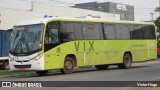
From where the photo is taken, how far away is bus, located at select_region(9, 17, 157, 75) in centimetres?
2300

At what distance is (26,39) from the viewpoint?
2327 cm

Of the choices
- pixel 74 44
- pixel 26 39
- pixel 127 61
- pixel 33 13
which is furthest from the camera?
pixel 33 13

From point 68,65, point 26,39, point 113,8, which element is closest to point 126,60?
point 68,65

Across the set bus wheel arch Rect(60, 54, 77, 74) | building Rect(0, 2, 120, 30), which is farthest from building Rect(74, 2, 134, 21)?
bus wheel arch Rect(60, 54, 77, 74)

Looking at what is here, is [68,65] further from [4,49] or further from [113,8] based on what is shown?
[113,8]

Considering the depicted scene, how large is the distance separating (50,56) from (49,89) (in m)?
7.59

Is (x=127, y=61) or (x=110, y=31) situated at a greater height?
(x=110, y=31)

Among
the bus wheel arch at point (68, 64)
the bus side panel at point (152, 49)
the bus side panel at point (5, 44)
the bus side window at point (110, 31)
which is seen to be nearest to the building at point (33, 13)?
the bus side panel at point (5, 44)

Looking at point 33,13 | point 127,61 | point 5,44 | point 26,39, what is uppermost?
point 33,13

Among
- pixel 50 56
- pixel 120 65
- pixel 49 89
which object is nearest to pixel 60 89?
pixel 49 89

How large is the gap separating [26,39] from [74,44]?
3.01 meters

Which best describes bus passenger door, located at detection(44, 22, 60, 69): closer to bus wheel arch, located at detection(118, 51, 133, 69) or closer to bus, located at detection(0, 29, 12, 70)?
bus wheel arch, located at detection(118, 51, 133, 69)

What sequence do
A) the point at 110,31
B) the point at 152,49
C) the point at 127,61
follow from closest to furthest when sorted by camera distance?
the point at 110,31 → the point at 127,61 → the point at 152,49

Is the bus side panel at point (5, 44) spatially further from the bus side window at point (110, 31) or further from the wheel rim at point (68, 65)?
the wheel rim at point (68, 65)
